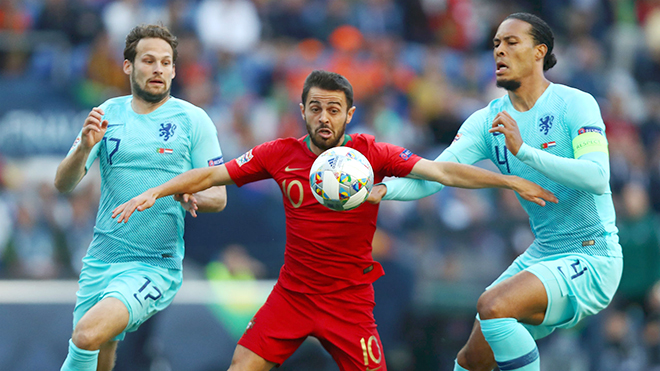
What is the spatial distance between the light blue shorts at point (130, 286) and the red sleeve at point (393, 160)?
6.22ft

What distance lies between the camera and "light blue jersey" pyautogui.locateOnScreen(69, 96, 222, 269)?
5.98m

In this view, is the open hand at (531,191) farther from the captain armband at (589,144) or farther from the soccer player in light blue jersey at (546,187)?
the captain armband at (589,144)

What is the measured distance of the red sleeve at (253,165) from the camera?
5.67m

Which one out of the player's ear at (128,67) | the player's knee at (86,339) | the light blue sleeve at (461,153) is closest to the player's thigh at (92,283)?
the player's knee at (86,339)

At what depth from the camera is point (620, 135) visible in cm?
1192

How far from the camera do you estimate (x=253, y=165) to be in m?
5.70

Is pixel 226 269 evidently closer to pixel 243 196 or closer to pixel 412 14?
pixel 243 196

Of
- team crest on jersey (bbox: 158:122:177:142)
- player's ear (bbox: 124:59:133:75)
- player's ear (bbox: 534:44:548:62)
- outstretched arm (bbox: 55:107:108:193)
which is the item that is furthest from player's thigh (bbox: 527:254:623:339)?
player's ear (bbox: 124:59:133:75)

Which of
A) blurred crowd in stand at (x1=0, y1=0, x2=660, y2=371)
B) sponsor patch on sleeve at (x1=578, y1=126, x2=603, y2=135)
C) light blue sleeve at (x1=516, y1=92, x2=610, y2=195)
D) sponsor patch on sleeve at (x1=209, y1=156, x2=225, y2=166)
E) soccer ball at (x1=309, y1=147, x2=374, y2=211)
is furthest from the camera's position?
blurred crowd in stand at (x1=0, y1=0, x2=660, y2=371)

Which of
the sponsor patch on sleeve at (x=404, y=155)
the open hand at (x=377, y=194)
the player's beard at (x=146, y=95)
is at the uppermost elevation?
the player's beard at (x=146, y=95)

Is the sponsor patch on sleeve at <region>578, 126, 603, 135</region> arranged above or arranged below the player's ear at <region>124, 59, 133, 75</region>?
below

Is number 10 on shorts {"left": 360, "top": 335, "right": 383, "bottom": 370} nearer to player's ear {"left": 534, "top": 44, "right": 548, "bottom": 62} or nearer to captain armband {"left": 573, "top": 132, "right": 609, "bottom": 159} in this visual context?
captain armband {"left": 573, "top": 132, "right": 609, "bottom": 159}

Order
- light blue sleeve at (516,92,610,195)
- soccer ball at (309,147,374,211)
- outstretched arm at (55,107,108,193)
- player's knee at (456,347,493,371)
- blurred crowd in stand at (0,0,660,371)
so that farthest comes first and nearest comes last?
1. blurred crowd in stand at (0,0,660,371)
2. player's knee at (456,347,493,371)
3. outstretched arm at (55,107,108,193)
4. light blue sleeve at (516,92,610,195)
5. soccer ball at (309,147,374,211)

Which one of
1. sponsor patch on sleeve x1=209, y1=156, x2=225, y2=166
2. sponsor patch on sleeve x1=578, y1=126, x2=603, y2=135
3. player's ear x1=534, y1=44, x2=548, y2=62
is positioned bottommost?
sponsor patch on sleeve x1=209, y1=156, x2=225, y2=166
